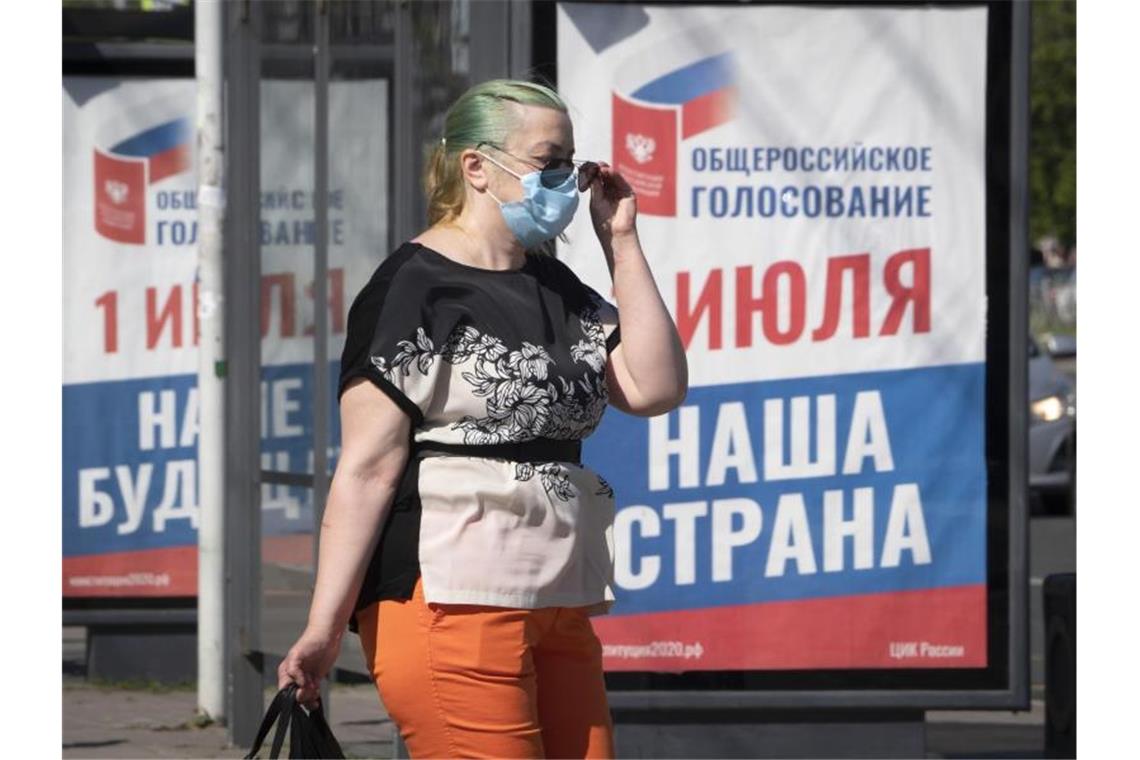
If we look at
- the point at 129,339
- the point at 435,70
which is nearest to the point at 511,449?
the point at 435,70

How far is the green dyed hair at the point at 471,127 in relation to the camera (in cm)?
375

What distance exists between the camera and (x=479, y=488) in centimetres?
361

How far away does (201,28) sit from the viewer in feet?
26.2

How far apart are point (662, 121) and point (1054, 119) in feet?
132

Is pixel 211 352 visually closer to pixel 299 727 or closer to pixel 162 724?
pixel 162 724

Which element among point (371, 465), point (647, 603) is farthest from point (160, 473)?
point (371, 465)

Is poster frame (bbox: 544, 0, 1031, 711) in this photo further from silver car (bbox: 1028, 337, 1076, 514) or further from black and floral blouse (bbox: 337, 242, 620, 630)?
silver car (bbox: 1028, 337, 1076, 514)

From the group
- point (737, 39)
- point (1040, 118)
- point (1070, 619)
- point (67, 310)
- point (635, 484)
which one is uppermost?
point (1040, 118)

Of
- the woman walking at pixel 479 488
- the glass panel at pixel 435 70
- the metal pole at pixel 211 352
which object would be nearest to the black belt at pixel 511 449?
the woman walking at pixel 479 488

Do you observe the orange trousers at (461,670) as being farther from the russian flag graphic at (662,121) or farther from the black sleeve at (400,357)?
the russian flag graphic at (662,121)

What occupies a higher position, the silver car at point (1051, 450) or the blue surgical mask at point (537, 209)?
the blue surgical mask at point (537, 209)

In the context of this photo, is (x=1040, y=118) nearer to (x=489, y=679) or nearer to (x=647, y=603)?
(x=647, y=603)

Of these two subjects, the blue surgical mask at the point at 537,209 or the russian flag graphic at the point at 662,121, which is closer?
the blue surgical mask at the point at 537,209
